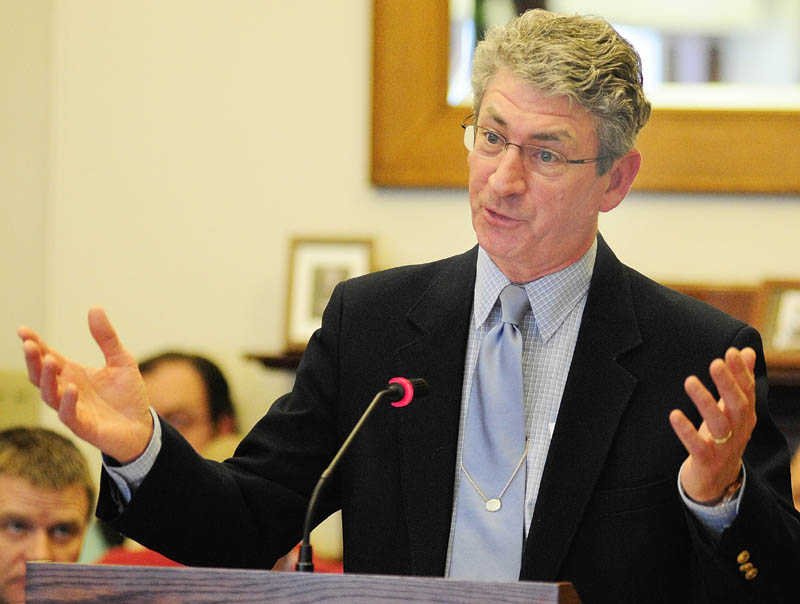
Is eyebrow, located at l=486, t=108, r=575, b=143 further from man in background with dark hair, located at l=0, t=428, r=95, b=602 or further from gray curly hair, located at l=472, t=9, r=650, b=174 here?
man in background with dark hair, located at l=0, t=428, r=95, b=602

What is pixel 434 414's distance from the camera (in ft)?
6.68

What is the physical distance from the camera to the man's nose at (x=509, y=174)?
2.04 m

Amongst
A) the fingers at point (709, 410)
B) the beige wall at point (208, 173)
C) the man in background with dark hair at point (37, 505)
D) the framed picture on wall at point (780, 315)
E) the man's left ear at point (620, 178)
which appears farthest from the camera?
the beige wall at point (208, 173)

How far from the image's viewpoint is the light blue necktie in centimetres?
192

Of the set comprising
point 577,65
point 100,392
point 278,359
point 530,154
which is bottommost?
point 278,359

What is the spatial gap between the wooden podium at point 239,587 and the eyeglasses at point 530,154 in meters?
0.91

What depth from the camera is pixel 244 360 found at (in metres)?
4.05

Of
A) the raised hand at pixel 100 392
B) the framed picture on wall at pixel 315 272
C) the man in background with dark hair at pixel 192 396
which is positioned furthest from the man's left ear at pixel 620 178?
the man in background with dark hair at pixel 192 396

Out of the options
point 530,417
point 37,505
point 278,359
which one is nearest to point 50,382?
point 530,417

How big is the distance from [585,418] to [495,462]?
164mm

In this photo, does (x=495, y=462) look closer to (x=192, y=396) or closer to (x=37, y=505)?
(x=37, y=505)

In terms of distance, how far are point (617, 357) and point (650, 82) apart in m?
2.06

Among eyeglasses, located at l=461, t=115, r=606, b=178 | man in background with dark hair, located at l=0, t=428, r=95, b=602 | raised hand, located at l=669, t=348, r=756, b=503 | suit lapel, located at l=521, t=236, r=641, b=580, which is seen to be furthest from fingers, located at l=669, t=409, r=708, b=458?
man in background with dark hair, located at l=0, t=428, r=95, b=602

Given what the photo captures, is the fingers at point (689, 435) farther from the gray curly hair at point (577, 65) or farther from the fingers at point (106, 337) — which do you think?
the fingers at point (106, 337)
